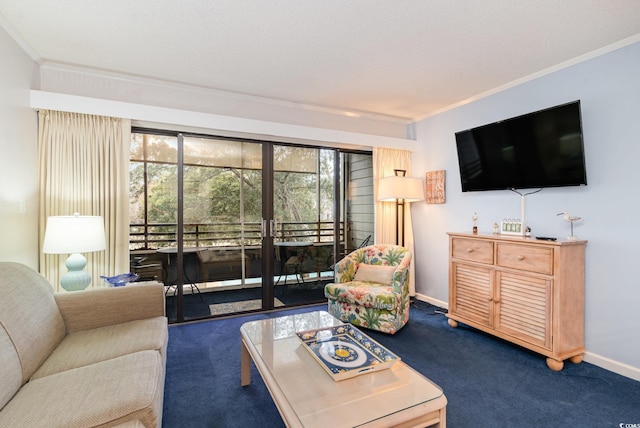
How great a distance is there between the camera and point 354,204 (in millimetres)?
4309

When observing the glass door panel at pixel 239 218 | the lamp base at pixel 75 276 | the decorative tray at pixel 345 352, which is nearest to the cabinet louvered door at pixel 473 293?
the glass door panel at pixel 239 218

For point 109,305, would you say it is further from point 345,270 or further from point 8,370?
point 345,270

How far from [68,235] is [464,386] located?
3054mm

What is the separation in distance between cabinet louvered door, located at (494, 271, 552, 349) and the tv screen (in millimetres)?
873

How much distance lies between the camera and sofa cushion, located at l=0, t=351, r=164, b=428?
111 centimetres

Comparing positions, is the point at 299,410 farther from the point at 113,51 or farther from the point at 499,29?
the point at 113,51

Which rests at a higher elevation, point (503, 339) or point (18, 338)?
point (18, 338)

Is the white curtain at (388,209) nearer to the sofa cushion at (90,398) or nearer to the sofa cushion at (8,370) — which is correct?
the sofa cushion at (90,398)

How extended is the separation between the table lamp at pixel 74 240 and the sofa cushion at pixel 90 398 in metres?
1.21

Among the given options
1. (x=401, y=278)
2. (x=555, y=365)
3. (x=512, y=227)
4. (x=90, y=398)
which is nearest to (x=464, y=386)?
(x=555, y=365)

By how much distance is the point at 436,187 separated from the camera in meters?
3.93

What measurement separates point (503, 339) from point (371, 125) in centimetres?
288

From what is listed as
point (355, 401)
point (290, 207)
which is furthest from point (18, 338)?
point (290, 207)

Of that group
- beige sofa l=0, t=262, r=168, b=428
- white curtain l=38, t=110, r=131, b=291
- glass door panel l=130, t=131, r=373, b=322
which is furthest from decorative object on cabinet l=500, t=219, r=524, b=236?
white curtain l=38, t=110, r=131, b=291
